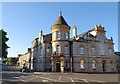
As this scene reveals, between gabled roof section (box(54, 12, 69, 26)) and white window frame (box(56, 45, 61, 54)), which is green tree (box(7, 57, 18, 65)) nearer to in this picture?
gabled roof section (box(54, 12, 69, 26))

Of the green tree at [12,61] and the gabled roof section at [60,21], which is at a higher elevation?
the gabled roof section at [60,21]

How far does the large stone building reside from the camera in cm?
4809

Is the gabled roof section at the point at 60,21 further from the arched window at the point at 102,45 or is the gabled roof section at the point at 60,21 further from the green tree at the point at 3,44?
the green tree at the point at 3,44

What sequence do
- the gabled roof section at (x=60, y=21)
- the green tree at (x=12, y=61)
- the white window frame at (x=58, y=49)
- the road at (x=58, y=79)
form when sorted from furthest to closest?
the green tree at (x=12, y=61)
the gabled roof section at (x=60, y=21)
the white window frame at (x=58, y=49)
the road at (x=58, y=79)

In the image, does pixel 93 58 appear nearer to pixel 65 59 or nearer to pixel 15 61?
pixel 65 59

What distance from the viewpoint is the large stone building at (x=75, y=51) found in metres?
48.1

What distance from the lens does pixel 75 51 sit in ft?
162

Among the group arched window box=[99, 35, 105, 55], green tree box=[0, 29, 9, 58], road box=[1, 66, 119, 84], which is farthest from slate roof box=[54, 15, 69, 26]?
road box=[1, 66, 119, 84]

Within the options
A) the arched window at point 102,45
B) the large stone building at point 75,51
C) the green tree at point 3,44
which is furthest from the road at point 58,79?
the green tree at point 3,44

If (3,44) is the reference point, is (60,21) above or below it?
above

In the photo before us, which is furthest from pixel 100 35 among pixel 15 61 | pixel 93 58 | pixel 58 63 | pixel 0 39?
pixel 15 61

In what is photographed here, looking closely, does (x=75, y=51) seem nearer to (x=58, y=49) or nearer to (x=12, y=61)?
(x=58, y=49)

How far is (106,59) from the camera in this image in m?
53.9

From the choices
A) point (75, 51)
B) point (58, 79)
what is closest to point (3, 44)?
point (75, 51)
